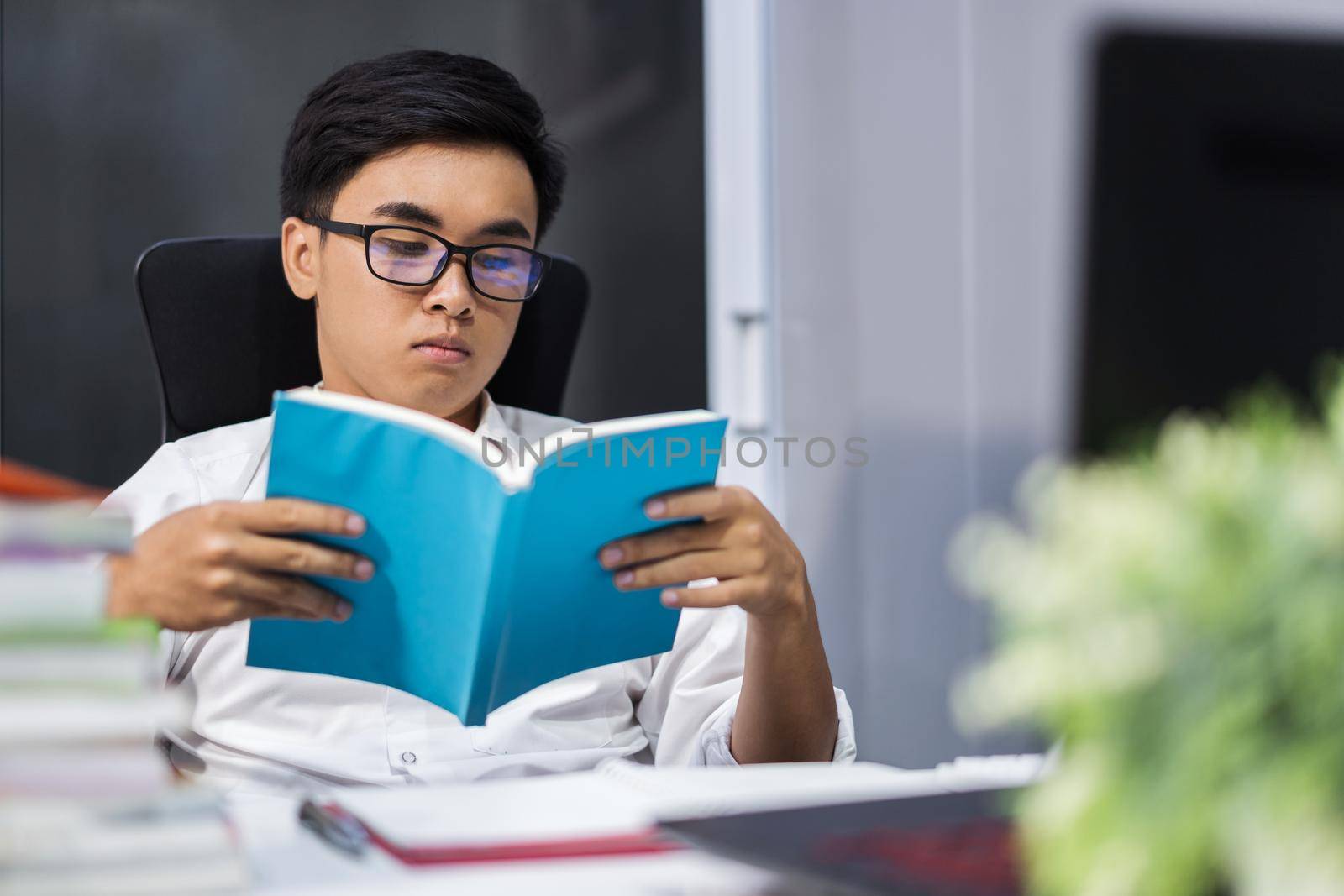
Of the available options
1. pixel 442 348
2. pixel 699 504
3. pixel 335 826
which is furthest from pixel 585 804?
pixel 442 348

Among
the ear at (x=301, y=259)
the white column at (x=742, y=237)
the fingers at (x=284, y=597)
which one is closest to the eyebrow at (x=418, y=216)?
the ear at (x=301, y=259)

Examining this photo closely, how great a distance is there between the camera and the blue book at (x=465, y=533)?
2.76ft

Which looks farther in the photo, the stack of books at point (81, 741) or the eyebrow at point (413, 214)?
the eyebrow at point (413, 214)

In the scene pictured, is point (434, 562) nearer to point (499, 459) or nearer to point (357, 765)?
point (499, 459)

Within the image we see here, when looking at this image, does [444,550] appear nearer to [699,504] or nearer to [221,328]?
[699,504]

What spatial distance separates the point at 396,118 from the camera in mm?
1435

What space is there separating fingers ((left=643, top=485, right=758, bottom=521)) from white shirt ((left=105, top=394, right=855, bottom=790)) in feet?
1.02

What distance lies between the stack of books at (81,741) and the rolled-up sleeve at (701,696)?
721 mm

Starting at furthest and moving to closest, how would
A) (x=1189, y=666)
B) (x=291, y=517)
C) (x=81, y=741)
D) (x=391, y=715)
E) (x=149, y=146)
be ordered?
(x=149, y=146), (x=391, y=715), (x=291, y=517), (x=81, y=741), (x=1189, y=666)

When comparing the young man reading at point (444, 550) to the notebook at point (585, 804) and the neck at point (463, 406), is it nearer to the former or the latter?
the neck at point (463, 406)

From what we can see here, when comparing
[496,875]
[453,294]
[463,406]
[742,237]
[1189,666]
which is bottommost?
[496,875]

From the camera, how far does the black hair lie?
1440 millimetres

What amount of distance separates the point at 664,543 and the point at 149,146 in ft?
6.31

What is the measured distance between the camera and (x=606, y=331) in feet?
9.05
